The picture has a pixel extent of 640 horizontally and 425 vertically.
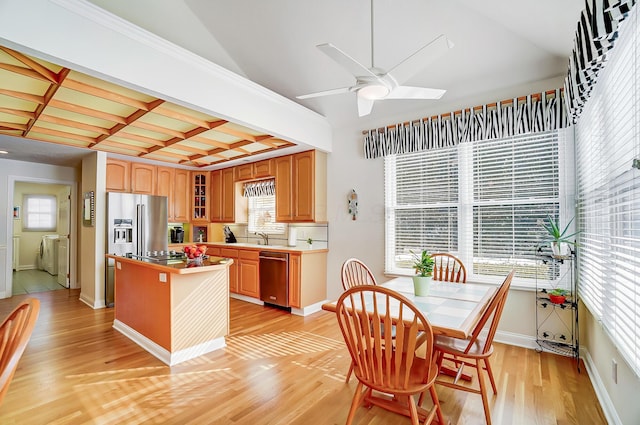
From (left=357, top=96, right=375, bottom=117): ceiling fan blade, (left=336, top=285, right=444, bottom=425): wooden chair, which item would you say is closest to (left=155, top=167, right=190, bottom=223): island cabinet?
(left=357, top=96, right=375, bottom=117): ceiling fan blade

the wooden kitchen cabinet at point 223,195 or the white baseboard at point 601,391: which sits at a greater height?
the wooden kitchen cabinet at point 223,195

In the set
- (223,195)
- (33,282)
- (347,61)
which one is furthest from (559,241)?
(33,282)

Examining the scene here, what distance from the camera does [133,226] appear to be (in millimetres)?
5070

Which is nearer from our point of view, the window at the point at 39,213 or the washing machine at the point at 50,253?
the washing machine at the point at 50,253

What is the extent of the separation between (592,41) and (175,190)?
6.09 meters

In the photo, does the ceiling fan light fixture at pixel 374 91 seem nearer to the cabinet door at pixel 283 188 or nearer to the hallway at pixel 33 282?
the cabinet door at pixel 283 188

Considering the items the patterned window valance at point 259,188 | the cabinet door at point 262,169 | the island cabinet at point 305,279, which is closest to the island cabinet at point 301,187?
the cabinet door at point 262,169

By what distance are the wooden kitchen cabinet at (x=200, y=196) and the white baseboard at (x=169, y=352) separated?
10.1ft

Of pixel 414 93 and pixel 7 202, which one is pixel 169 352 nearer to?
pixel 414 93

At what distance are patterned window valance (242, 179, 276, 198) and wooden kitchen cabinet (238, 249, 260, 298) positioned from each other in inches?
44.0

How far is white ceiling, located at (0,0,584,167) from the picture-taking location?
2.73 m

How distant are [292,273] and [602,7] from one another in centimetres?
383

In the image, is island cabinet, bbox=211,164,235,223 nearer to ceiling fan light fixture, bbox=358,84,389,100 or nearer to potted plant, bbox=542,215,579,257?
ceiling fan light fixture, bbox=358,84,389,100

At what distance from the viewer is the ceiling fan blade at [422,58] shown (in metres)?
1.87
